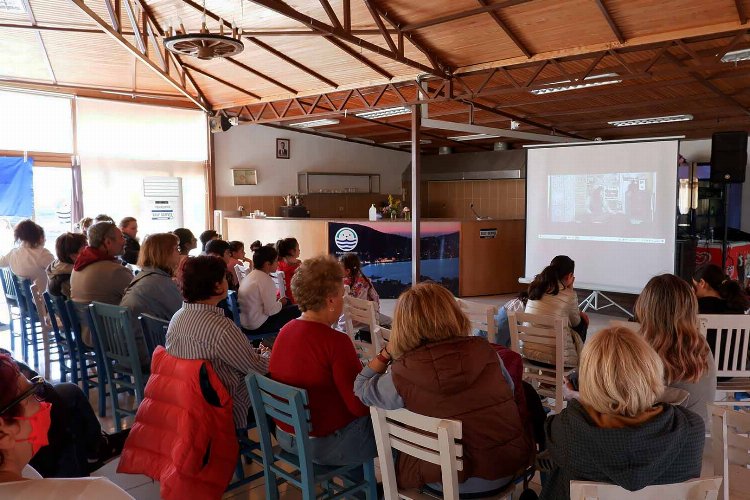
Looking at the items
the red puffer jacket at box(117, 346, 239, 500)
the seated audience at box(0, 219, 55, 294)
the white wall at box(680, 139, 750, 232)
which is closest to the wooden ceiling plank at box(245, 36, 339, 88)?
the seated audience at box(0, 219, 55, 294)

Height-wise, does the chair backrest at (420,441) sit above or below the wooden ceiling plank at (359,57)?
below

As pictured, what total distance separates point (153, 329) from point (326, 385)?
1432 mm

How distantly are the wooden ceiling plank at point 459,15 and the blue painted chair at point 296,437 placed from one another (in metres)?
5.02

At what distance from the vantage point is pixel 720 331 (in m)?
3.38

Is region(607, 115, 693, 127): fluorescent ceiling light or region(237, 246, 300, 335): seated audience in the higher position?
region(607, 115, 693, 127): fluorescent ceiling light

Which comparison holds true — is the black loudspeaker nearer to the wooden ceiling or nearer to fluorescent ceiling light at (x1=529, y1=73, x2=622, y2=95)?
the wooden ceiling

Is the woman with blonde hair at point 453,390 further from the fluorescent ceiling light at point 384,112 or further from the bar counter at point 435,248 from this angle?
the fluorescent ceiling light at point 384,112

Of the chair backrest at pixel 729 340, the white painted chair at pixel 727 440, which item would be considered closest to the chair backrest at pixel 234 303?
the chair backrest at pixel 729 340

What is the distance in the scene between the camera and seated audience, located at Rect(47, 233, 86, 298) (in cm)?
452

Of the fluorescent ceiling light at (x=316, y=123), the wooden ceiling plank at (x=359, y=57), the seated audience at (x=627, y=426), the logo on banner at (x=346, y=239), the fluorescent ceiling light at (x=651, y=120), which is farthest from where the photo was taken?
the fluorescent ceiling light at (x=316, y=123)

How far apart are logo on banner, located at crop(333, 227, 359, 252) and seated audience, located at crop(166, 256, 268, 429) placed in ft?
23.0

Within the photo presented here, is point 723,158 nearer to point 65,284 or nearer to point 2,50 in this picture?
point 65,284

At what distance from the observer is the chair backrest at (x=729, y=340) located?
10.7 feet

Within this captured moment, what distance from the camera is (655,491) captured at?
1468 mm
